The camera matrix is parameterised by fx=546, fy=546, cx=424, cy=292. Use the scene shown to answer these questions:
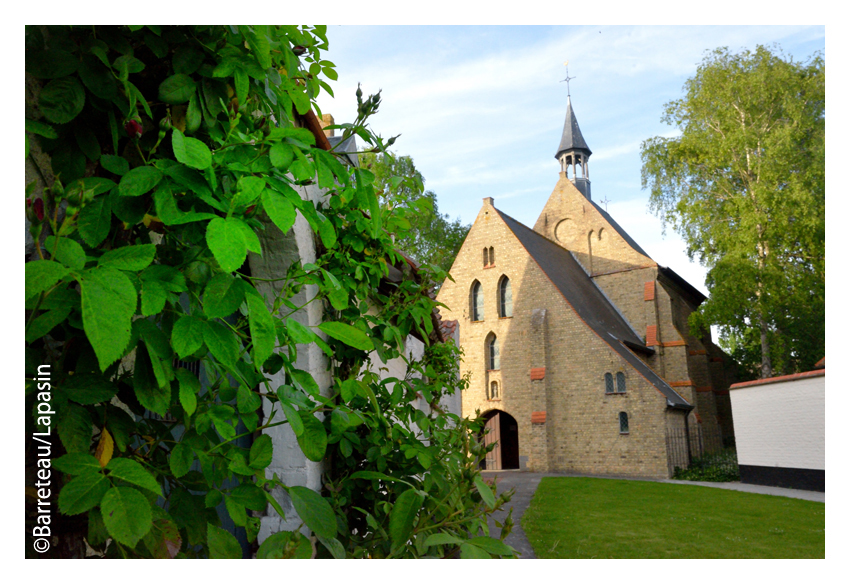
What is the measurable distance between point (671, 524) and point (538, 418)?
10.9 m

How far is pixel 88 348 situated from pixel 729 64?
23.5 metres

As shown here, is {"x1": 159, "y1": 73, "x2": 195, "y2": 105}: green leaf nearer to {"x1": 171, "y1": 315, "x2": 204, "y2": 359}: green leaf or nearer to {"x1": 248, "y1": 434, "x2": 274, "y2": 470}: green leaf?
{"x1": 171, "y1": 315, "x2": 204, "y2": 359}: green leaf

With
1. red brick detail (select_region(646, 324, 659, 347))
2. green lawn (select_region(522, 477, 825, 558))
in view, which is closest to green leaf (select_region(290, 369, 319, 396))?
green lawn (select_region(522, 477, 825, 558))

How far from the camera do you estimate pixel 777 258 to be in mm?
18406

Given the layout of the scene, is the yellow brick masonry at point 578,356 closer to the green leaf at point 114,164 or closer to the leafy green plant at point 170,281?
the leafy green plant at point 170,281

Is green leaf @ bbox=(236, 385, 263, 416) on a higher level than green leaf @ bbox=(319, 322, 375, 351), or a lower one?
lower

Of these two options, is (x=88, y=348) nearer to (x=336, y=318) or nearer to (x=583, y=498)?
(x=336, y=318)

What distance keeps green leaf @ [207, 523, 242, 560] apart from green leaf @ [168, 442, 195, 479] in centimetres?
15

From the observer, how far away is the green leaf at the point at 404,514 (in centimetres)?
158

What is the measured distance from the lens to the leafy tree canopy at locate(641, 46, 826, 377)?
690 inches

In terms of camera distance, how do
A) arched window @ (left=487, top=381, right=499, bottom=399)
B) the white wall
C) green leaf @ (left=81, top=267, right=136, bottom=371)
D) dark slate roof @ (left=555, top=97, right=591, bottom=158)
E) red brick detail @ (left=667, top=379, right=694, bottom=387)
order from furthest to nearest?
dark slate roof @ (left=555, top=97, right=591, bottom=158) → red brick detail @ (left=667, top=379, right=694, bottom=387) → arched window @ (left=487, top=381, right=499, bottom=399) → the white wall → green leaf @ (left=81, top=267, right=136, bottom=371)

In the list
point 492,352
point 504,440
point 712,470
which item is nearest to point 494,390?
point 492,352

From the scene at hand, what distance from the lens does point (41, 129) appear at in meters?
1.25

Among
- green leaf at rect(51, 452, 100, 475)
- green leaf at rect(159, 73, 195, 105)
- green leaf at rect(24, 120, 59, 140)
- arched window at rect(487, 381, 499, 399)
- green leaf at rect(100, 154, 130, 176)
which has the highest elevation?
green leaf at rect(159, 73, 195, 105)
